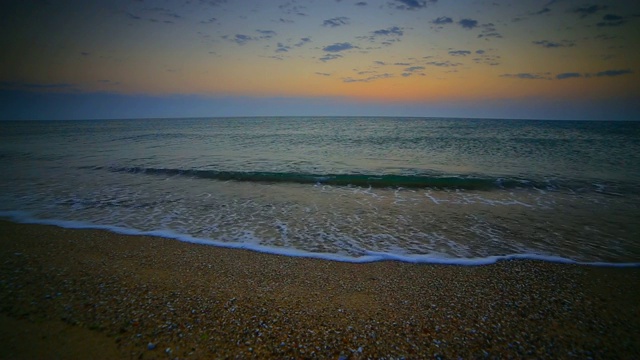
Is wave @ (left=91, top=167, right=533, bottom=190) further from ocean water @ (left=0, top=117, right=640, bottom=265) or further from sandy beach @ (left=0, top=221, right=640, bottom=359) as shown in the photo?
sandy beach @ (left=0, top=221, right=640, bottom=359)

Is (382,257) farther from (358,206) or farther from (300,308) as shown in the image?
(358,206)

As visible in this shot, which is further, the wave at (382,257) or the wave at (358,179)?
the wave at (358,179)

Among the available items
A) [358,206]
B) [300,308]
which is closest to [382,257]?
[300,308]

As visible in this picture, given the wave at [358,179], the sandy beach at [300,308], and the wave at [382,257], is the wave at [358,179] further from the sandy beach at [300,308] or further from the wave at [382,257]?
the sandy beach at [300,308]

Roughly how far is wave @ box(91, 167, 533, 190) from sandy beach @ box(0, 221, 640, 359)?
7.36m

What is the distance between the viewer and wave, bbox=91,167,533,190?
12.4 meters

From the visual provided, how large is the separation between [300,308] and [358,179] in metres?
9.91

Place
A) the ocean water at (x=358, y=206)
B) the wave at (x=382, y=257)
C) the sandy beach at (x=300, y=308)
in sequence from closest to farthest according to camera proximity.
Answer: the sandy beach at (x=300, y=308)
the wave at (x=382, y=257)
the ocean water at (x=358, y=206)

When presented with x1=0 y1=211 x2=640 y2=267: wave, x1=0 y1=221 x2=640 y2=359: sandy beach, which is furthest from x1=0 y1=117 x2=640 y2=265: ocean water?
x1=0 y1=221 x2=640 y2=359: sandy beach

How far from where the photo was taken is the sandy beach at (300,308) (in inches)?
122

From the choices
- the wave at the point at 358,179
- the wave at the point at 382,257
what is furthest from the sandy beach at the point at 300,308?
the wave at the point at 358,179

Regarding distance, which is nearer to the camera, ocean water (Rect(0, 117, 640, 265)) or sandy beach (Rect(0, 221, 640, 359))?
sandy beach (Rect(0, 221, 640, 359))

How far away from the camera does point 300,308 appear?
3.81 meters

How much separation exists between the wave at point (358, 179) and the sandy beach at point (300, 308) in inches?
290
